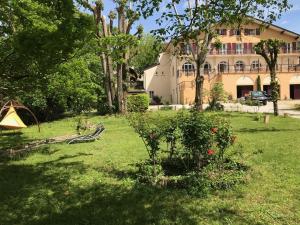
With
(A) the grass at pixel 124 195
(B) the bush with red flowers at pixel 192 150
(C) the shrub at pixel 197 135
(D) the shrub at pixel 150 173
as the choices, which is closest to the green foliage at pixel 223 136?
(B) the bush with red flowers at pixel 192 150

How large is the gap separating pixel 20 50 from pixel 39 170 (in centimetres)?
428

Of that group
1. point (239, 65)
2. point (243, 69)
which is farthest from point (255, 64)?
point (239, 65)

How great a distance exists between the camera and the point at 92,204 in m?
7.83

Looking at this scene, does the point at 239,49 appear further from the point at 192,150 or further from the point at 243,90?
the point at 192,150

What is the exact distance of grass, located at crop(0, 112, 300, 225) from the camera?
276 inches

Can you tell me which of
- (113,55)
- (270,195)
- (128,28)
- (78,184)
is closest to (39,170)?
(78,184)

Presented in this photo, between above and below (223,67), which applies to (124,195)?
below

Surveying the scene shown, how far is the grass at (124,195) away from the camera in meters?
7.00

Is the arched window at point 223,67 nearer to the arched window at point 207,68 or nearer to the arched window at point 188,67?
the arched window at point 207,68

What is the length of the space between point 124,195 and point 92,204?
2.38ft

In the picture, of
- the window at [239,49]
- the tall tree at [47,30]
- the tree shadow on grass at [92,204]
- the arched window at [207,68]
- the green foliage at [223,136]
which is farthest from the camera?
the window at [239,49]

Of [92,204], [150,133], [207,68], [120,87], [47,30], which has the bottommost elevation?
[92,204]

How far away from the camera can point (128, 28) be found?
99.5 feet

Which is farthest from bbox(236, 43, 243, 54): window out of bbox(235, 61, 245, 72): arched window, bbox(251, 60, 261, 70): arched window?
bbox(251, 60, 261, 70): arched window
